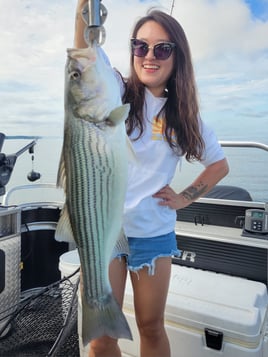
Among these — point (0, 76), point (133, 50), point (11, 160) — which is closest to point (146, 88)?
point (133, 50)

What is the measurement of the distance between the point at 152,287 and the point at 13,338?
5.67 ft

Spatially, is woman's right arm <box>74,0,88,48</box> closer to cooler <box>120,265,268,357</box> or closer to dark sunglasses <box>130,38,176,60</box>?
dark sunglasses <box>130,38,176,60</box>

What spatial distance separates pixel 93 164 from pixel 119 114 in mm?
217

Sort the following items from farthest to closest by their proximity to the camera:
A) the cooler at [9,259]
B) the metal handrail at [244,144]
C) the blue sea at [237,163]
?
the blue sea at [237,163] → the metal handrail at [244,144] → the cooler at [9,259]

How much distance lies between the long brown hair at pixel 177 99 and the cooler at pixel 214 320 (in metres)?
1.00

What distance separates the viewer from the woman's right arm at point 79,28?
1.50 meters

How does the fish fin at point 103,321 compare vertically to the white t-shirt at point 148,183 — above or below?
below

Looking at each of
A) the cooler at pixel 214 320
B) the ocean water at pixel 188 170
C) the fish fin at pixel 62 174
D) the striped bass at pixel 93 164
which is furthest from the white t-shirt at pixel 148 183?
the ocean water at pixel 188 170

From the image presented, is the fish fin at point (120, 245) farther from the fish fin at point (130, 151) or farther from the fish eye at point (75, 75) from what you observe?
the fish eye at point (75, 75)

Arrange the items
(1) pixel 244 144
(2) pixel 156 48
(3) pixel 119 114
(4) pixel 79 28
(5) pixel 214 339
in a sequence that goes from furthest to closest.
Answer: (1) pixel 244 144
(5) pixel 214 339
(2) pixel 156 48
(4) pixel 79 28
(3) pixel 119 114

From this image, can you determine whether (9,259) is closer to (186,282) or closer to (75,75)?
(186,282)

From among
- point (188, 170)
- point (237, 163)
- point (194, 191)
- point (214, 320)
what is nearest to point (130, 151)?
point (194, 191)

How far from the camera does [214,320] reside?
197cm

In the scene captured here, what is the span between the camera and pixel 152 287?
172 cm
